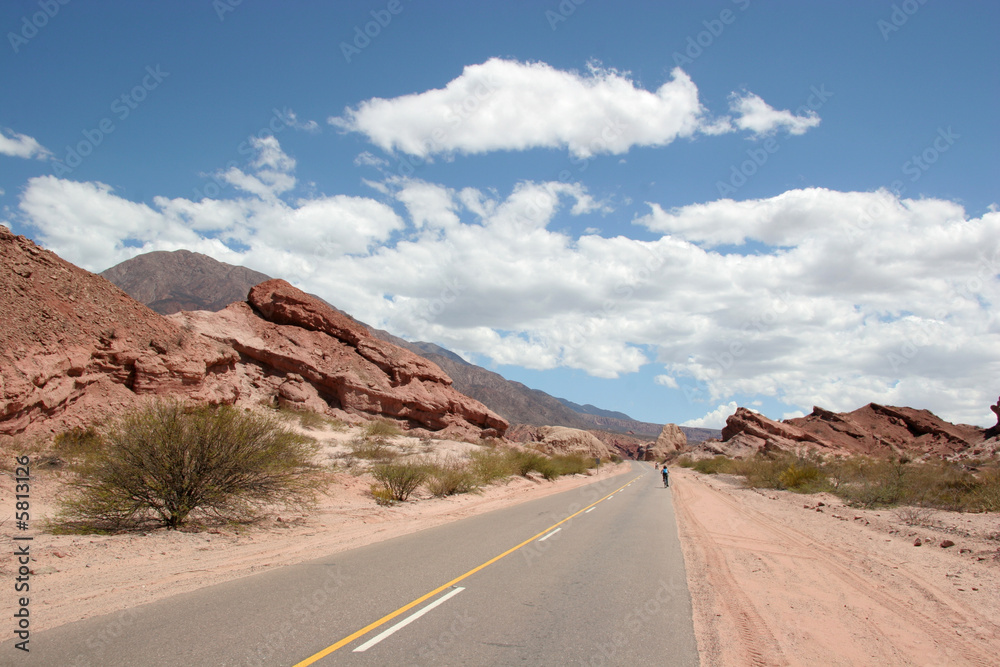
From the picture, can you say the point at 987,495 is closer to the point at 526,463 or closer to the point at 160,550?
the point at 160,550

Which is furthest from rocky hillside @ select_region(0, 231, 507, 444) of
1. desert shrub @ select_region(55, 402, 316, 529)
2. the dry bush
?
the dry bush

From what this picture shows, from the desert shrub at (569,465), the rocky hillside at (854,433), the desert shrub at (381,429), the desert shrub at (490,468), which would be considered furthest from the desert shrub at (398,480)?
the rocky hillside at (854,433)

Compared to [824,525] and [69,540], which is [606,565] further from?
[824,525]

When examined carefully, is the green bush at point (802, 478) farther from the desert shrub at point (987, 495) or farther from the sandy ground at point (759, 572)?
the sandy ground at point (759, 572)

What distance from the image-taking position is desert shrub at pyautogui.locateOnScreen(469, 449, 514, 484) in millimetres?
26125

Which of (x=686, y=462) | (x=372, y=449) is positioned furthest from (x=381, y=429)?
(x=686, y=462)

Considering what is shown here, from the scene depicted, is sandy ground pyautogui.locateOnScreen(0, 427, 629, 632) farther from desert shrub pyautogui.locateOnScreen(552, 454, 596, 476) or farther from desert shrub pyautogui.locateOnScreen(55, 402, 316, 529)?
desert shrub pyautogui.locateOnScreen(552, 454, 596, 476)

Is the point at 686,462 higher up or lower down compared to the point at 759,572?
lower down

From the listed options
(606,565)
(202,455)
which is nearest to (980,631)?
(606,565)

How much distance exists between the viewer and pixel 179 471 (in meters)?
11.1

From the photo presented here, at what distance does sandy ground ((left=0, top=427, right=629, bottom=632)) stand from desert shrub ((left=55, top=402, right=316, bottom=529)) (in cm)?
71

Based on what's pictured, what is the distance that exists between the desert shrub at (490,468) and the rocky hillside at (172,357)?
431 inches

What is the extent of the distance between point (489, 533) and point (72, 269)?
1802 centimetres

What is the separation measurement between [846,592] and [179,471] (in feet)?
39.2
